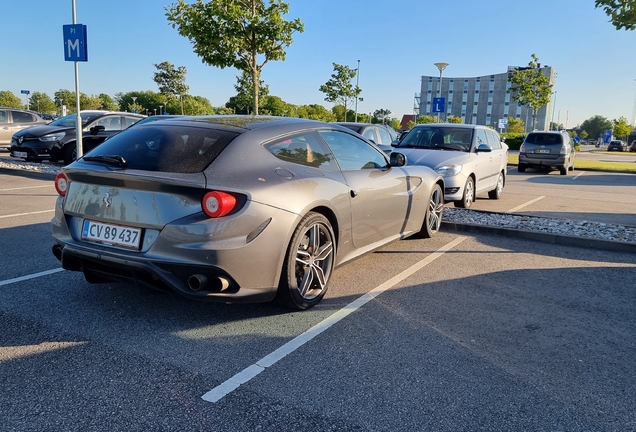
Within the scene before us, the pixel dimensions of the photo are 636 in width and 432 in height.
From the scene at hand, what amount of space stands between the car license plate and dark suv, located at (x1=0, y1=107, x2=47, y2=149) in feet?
56.5

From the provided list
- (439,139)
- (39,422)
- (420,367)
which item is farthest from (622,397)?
(439,139)

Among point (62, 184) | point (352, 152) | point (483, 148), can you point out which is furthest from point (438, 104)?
point (62, 184)

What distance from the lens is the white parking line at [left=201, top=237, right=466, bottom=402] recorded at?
2.75 m

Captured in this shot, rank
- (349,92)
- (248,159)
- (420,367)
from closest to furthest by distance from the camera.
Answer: (420,367) → (248,159) → (349,92)

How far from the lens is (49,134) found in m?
14.1

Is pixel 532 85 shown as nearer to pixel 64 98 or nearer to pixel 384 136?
pixel 384 136

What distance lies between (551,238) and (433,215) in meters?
1.57

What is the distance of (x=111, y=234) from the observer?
11.5 ft

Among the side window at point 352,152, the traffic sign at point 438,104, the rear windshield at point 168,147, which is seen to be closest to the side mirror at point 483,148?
the side window at point 352,152

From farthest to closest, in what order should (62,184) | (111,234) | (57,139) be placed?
(57,139) < (62,184) < (111,234)

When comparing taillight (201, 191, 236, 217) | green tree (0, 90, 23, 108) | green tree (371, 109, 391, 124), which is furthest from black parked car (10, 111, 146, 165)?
green tree (371, 109, 391, 124)

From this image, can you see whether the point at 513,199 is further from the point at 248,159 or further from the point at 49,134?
the point at 49,134

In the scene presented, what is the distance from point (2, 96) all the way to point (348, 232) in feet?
296

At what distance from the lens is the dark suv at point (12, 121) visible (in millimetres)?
17953
